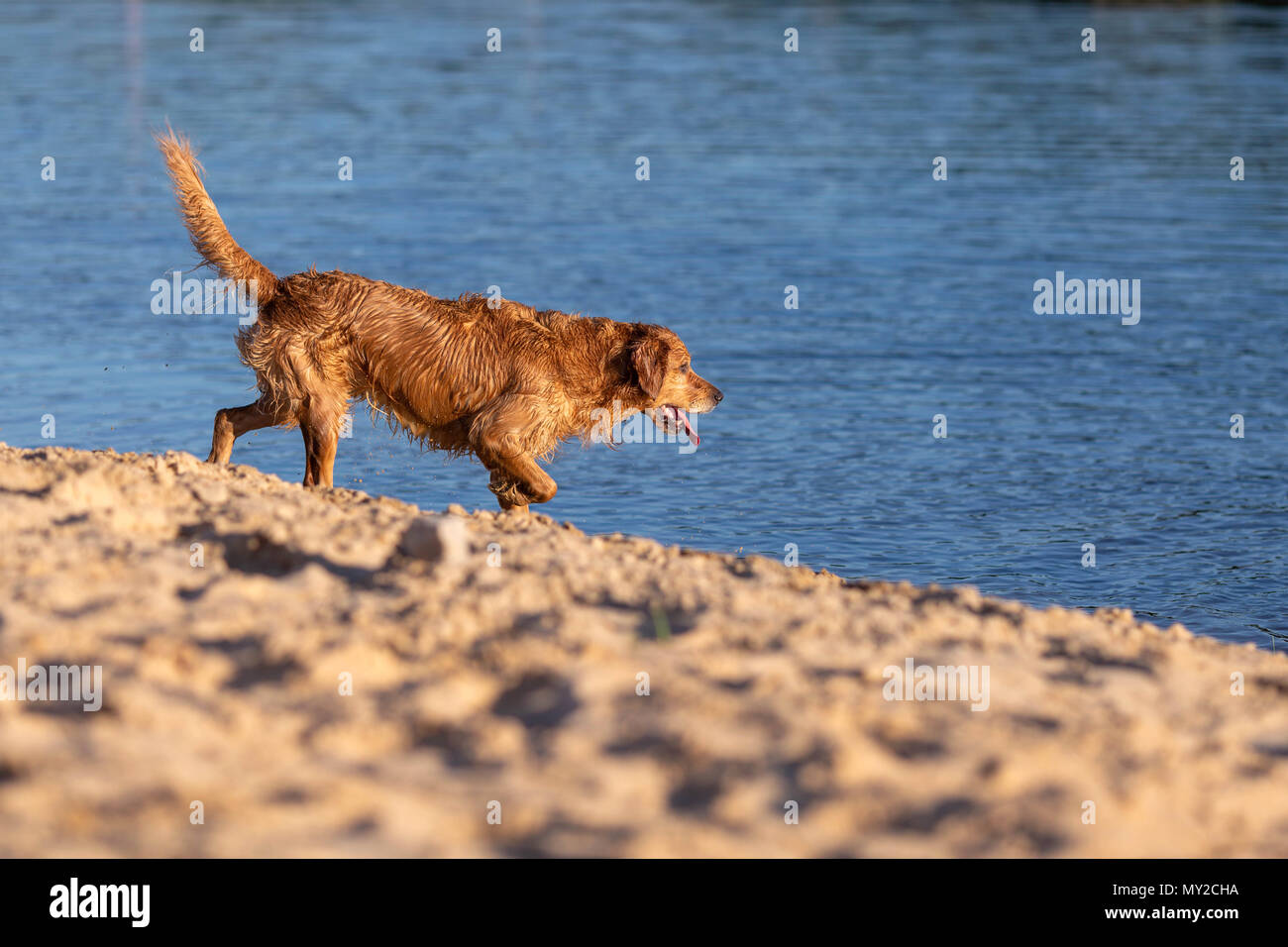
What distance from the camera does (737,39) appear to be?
4000 centimetres

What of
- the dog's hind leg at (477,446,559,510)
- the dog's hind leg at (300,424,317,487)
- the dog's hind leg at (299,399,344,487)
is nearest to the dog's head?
the dog's hind leg at (477,446,559,510)

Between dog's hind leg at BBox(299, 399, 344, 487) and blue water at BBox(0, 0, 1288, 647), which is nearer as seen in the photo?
dog's hind leg at BBox(299, 399, 344, 487)

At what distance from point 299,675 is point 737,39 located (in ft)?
122

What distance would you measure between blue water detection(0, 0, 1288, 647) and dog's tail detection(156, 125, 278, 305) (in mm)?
2637

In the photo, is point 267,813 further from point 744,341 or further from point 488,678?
point 744,341

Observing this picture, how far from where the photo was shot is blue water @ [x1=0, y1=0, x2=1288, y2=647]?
1083 cm

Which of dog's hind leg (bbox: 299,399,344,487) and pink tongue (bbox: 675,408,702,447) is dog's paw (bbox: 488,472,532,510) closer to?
dog's hind leg (bbox: 299,399,344,487)

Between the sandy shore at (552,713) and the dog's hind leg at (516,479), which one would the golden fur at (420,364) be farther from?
the sandy shore at (552,713)

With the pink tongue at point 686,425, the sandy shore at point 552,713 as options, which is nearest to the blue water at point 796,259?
the pink tongue at point 686,425

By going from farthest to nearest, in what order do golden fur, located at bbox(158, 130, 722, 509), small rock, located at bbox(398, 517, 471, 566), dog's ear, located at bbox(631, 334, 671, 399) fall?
dog's ear, located at bbox(631, 334, 671, 399), golden fur, located at bbox(158, 130, 722, 509), small rock, located at bbox(398, 517, 471, 566)

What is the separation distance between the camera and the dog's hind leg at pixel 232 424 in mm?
8875

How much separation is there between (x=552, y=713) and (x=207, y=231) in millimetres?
4807

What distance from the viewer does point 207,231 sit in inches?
334

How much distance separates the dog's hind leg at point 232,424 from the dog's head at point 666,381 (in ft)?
Answer: 7.06
